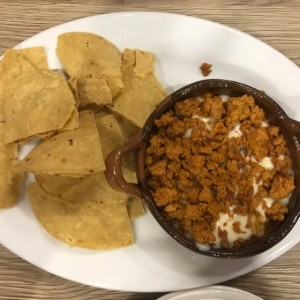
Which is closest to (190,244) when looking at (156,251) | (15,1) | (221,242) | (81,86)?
(221,242)

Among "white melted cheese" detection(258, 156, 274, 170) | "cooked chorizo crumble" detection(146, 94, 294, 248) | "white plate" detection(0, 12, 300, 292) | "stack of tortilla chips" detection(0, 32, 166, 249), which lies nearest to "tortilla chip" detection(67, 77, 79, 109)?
"stack of tortilla chips" detection(0, 32, 166, 249)

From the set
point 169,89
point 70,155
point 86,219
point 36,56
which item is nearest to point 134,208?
point 86,219

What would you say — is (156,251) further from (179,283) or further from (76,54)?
(76,54)

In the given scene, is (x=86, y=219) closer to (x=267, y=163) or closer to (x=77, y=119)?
(x=77, y=119)

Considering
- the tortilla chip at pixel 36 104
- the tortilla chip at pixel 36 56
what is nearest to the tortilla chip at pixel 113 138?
the tortilla chip at pixel 36 104

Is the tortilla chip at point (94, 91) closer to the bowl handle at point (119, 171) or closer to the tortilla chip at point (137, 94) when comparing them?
the tortilla chip at point (137, 94)
